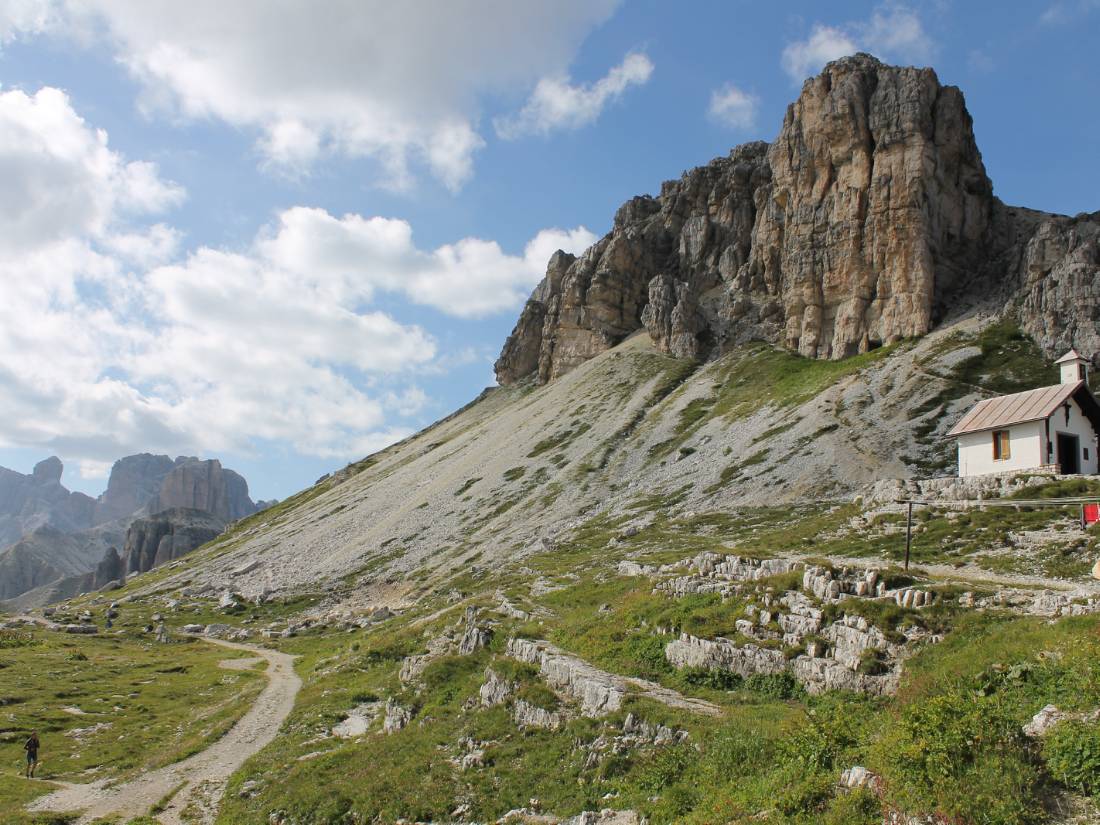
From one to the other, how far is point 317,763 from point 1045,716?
2306 centimetres

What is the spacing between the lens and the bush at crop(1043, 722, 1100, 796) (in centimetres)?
1113

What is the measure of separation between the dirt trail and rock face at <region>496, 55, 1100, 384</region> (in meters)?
86.8

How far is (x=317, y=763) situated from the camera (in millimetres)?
25969

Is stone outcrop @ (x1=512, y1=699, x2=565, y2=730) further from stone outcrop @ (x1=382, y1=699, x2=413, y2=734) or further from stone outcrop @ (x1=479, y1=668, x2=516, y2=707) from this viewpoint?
stone outcrop @ (x1=382, y1=699, x2=413, y2=734)

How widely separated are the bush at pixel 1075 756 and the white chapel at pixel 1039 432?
1528 inches

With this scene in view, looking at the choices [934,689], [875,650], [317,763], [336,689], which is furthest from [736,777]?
[336,689]

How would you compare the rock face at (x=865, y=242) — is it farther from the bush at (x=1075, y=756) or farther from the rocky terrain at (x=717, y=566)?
the bush at (x=1075, y=756)

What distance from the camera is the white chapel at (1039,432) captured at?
45062 millimetres

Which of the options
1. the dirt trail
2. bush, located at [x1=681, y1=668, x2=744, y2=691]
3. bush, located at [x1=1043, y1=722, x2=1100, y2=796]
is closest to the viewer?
bush, located at [x1=1043, y1=722, x2=1100, y2=796]

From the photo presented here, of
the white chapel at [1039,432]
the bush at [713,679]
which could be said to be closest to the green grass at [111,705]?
the bush at [713,679]

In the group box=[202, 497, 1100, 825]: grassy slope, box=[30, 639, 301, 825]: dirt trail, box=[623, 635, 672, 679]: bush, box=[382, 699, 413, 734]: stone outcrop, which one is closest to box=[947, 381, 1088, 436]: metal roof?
box=[202, 497, 1100, 825]: grassy slope

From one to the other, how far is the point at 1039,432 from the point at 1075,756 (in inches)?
1608

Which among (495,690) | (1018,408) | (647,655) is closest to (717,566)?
(647,655)

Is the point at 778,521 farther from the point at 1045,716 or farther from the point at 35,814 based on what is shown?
the point at 35,814
